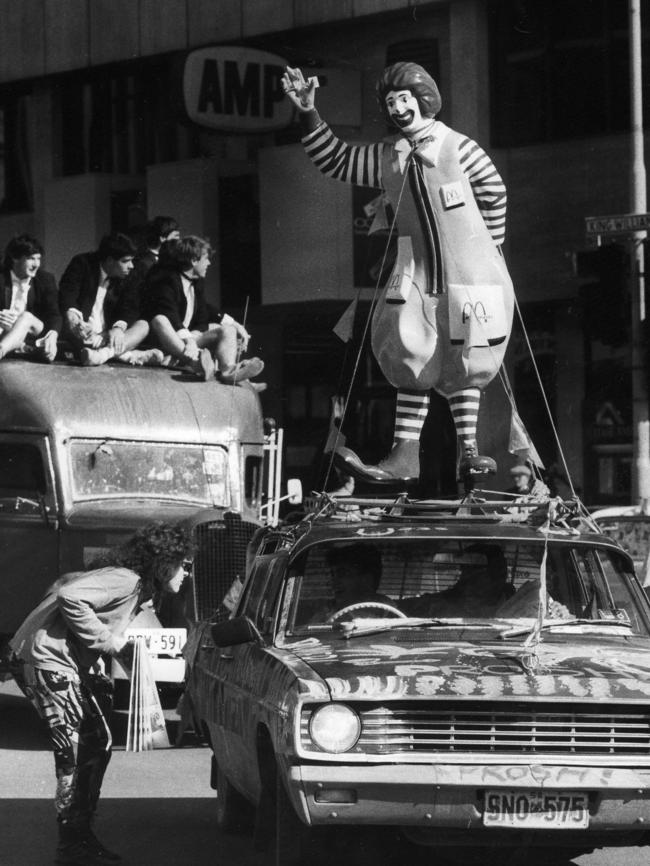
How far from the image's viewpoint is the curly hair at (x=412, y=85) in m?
10.7

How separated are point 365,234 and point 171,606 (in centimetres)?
1136

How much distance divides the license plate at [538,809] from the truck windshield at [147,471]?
755cm

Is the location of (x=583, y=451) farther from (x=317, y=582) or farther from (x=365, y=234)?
(x=317, y=582)

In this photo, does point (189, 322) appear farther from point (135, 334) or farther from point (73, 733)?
point (73, 733)

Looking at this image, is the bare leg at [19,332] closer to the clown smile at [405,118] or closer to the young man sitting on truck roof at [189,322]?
the young man sitting on truck roof at [189,322]

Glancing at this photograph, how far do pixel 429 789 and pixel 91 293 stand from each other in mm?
9409

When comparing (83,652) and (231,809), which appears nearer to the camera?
(83,652)

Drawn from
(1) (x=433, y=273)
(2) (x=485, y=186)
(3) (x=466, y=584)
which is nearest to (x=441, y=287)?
(1) (x=433, y=273)

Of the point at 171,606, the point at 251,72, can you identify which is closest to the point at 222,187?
the point at 251,72

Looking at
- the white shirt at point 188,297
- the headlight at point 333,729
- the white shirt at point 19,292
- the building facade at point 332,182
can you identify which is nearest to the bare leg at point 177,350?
the white shirt at point 188,297

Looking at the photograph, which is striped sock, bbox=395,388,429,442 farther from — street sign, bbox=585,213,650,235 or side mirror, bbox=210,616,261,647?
street sign, bbox=585,213,650,235

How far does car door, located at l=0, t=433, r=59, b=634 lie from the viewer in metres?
13.4

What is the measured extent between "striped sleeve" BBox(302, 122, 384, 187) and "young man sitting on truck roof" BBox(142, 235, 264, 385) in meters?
3.57

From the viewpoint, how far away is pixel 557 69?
2292 centimetres
